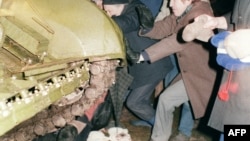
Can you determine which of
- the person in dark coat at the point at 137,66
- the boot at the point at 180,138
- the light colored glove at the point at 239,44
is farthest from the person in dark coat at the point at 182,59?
the light colored glove at the point at 239,44

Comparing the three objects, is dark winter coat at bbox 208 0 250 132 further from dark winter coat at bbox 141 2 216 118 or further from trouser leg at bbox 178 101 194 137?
trouser leg at bbox 178 101 194 137

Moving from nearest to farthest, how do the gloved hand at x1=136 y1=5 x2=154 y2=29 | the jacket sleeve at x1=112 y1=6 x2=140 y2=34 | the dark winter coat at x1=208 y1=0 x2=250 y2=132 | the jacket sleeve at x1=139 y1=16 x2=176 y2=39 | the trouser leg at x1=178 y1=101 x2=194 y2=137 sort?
the dark winter coat at x1=208 y1=0 x2=250 y2=132
the jacket sleeve at x1=112 y1=6 x2=140 y2=34
the gloved hand at x1=136 y1=5 x2=154 y2=29
the jacket sleeve at x1=139 y1=16 x2=176 y2=39
the trouser leg at x1=178 y1=101 x2=194 y2=137

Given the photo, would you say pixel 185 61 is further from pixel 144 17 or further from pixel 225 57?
pixel 225 57

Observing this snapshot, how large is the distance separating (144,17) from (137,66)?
68 centimetres

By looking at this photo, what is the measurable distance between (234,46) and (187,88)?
1751mm

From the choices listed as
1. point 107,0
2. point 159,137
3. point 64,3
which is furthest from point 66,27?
point 159,137

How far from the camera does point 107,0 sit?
4.29 meters

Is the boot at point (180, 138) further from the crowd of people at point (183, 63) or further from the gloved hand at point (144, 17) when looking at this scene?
the gloved hand at point (144, 17)

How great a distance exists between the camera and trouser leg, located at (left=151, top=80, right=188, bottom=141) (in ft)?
15.5

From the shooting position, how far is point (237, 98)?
11.1 ft

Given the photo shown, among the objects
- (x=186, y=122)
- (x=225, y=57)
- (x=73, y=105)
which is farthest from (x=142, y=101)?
(x=225, y=57)

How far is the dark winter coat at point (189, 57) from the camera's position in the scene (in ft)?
14.1

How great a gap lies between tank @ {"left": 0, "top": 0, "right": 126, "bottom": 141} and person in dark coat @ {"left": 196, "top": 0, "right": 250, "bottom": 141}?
77cm

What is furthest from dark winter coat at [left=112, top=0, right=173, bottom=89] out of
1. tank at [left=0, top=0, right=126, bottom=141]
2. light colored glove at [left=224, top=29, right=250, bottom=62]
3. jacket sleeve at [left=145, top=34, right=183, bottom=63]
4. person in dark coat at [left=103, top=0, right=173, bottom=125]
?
light colored glove at [left=224, top=29, right=250, bottom=62]
